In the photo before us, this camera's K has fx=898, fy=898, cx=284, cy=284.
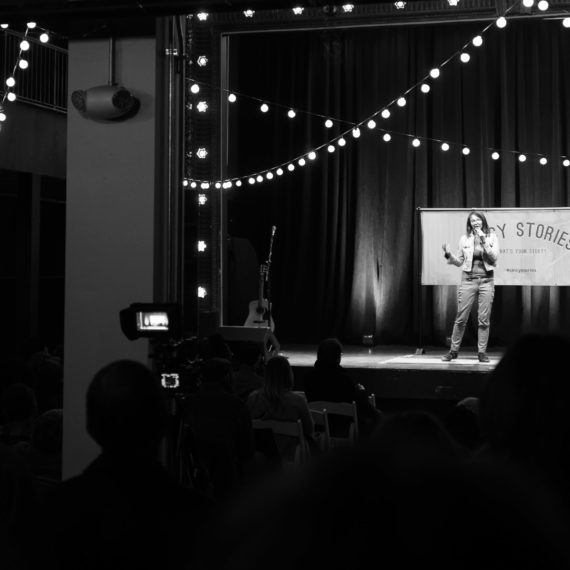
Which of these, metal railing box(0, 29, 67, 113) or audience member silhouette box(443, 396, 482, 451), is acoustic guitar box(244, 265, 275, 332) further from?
audience member silhouette box(443, 396, 482, 451)

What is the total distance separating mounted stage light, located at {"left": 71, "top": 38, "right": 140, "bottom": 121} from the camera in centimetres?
413

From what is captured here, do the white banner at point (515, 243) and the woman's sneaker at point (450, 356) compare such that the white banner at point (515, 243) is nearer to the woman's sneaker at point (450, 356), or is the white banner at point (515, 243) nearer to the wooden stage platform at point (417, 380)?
the woman's sneaker at point (450, 356)

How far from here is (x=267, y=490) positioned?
48 centimetres

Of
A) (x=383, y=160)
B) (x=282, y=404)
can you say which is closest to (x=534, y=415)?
(x=282, y=404)

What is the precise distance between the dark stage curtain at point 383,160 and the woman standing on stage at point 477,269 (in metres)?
2.00

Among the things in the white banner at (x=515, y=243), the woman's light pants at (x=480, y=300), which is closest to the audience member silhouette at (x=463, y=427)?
the woman's light pants at (x=480, y=300)

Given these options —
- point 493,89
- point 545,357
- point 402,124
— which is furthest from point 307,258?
point 545,357

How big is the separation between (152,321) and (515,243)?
242 inches

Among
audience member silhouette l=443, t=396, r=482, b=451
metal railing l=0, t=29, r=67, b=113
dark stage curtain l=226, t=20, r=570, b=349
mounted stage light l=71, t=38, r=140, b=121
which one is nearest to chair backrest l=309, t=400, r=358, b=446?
audience member silhouette l=443, t=396, r=482, b=451

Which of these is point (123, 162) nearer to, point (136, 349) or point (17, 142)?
point (136, 349)

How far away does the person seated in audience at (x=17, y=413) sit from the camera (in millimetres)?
4012

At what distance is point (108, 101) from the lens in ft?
13.6

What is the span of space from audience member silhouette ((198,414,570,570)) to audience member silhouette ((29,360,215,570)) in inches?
29.2

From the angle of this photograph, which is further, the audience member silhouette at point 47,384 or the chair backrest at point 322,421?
the audience member silhouette at point 47,384
